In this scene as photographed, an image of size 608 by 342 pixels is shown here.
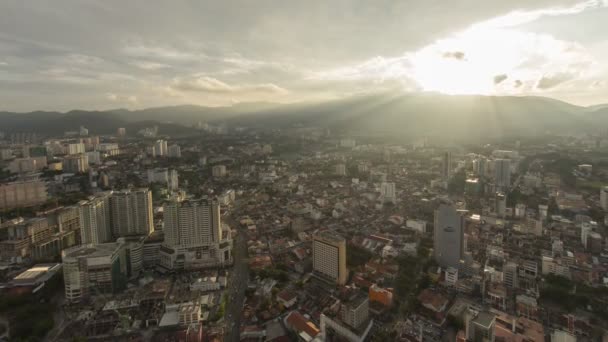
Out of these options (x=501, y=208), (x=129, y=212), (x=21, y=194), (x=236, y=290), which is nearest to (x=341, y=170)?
(x=501, y=208)

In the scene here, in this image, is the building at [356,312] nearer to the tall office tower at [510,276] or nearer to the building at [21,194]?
the tall office tower at [510,276]

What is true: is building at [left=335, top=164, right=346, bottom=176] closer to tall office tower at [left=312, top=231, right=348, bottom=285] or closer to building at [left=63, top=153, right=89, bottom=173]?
tall office tower at [left=312, top=231, right=348, bottom=285]

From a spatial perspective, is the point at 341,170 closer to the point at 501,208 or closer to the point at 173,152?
the point at 501,208

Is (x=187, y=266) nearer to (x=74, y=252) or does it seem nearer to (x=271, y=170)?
(x=74, y=252)

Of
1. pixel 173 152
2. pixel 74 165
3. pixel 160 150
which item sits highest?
pixel 160 150

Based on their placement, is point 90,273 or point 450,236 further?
point 450,236

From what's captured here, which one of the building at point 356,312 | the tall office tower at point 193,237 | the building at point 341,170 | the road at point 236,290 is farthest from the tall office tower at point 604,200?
the tall office tower at point 193,237

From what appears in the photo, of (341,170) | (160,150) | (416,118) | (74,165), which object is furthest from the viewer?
(416,118)

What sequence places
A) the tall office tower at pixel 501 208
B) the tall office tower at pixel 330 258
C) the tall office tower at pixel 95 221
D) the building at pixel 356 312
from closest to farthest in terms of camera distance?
the building at pixel 356 312 → the tall office tower at pixel 330 258 → the tall office tower at pixel 95 221 → the tall office tower at pixel 501 208
